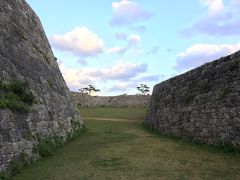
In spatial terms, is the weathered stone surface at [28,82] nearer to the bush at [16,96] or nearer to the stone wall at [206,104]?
the bush at [16,96]

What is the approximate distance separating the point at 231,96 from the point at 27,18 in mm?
10635

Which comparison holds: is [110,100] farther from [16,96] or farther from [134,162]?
[134,162]

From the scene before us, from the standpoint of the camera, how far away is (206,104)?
14133 millimetres

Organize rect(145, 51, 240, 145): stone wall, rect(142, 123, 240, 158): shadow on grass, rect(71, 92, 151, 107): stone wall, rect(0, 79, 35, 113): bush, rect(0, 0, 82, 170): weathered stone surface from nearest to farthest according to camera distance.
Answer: rect(0, 0, 82, 170): weathered stone surface → rect(0, 79, 35, 113): bush → rect(142, 123, 240, 158): shadow on grass → rect(145, 51, 240, 145): stone wall → rect(71, 92, 151, 107): stone wall

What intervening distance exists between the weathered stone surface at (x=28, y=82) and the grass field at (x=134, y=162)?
772 millimetres

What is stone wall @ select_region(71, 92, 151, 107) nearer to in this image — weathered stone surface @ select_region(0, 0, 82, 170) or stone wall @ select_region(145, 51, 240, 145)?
stone wall @ select_region(145, 51, 240, 145)

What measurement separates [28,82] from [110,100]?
31.0 meters

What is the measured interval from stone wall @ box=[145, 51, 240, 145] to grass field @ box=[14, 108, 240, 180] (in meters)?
0.79

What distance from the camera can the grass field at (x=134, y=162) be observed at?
874 cm

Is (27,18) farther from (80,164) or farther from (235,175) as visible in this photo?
(235,175)

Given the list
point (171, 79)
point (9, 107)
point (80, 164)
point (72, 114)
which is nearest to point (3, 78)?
point (9, 107)

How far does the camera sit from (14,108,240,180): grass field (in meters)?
8.74

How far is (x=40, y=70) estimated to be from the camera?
15.0 metres

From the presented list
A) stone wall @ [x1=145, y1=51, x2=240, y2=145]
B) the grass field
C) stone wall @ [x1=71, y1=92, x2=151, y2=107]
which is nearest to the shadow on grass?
the grass field
